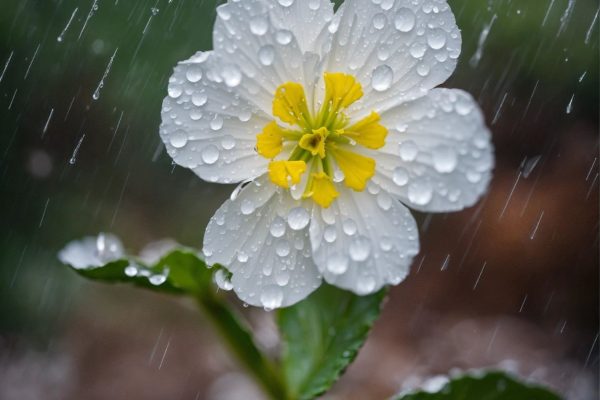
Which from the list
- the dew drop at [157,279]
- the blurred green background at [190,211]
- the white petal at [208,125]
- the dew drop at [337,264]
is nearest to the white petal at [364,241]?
the dew drop at [337,264]

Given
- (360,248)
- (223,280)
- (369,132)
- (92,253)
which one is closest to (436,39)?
(369,132)

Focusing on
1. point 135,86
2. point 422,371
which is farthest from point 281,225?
point 135,86

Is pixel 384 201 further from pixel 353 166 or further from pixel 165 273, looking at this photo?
pixel 165 273

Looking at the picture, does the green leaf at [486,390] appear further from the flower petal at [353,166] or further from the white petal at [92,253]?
the white petal at [92,253]

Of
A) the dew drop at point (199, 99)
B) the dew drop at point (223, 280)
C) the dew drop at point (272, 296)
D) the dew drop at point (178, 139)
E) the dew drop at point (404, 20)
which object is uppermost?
the dew drop at point (404, 20)

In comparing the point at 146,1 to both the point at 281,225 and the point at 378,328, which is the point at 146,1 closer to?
the point at 378,328

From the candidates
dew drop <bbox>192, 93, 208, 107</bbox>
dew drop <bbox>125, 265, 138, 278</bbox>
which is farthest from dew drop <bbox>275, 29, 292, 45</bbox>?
dew drop <bbox>125, 265, 138, 278</bbox>
